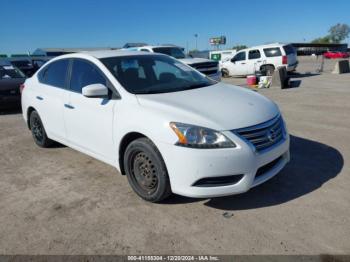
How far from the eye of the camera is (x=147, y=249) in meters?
2.83

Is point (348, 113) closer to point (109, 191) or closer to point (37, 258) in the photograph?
point (109, 191)

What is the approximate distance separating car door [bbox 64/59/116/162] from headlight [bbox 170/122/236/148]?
111 centimetres

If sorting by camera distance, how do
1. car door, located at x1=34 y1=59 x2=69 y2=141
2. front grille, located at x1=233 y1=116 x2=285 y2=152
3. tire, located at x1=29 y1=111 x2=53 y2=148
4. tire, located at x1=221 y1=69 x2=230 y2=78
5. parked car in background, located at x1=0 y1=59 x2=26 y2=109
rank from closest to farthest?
front grille, located at x1=233 y1=116 x2=285 y2=152
car door, located at x1=34 y1=59 x2=69 y2=141
tire, located at x1=29 y1=111 x2=53 y2=148
parked car in background, located at x1=0 y1=59 x2=26 y2=109
tire, located at x1=221 y1=69 x2=230 y2=78

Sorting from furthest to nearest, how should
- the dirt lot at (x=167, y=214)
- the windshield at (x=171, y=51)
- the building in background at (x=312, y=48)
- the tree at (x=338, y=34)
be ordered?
the tree at (x=338, y=34)
the building in background at (x=312, y=48)
the windshield at (x=171, y=51)
the dirt lot at (x=167, y=214)

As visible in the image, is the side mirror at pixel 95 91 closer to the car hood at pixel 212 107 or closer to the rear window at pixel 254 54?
the car hood at pixel 212 107

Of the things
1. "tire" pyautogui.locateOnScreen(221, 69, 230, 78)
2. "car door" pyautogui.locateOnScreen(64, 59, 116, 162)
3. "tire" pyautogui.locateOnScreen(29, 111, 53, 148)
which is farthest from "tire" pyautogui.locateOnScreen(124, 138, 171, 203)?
"tire" pyautogui.locateOnScreen(221, 69, 230, 78)

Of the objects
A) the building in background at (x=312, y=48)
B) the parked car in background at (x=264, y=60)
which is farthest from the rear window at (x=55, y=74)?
the building in background at (x=312, y=48)

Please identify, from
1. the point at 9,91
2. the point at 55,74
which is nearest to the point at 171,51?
the point at 9,91

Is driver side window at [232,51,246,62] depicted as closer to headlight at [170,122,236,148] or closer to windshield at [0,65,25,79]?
windshield at [0,65,25,79]

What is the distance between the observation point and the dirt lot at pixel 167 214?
2.86 metres

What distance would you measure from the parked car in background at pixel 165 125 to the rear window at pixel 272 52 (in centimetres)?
1386

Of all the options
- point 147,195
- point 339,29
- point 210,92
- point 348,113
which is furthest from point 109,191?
point 339,29

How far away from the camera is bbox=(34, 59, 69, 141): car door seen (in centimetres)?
477

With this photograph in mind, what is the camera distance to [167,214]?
11.1 feet
